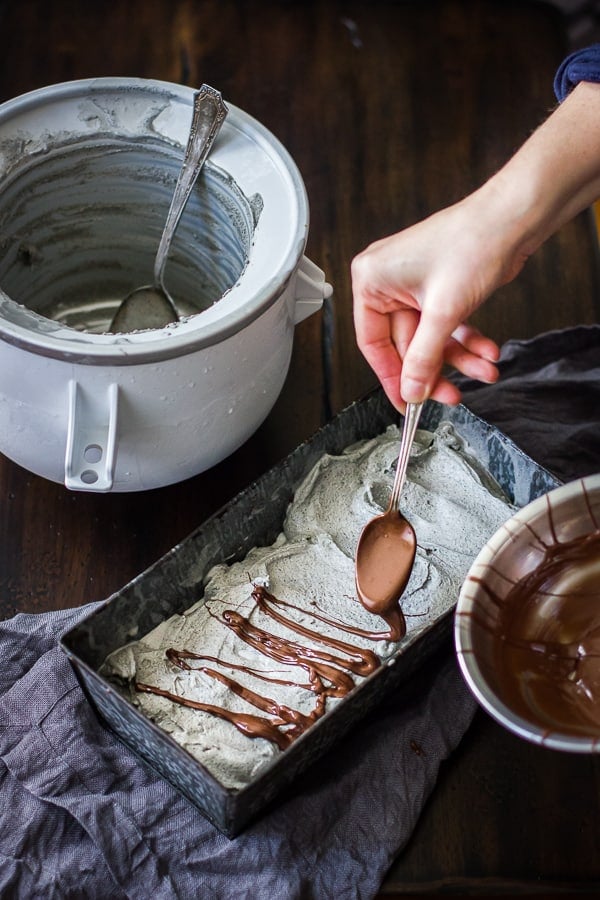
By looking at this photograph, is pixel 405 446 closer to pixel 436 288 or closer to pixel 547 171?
pixel 436 288

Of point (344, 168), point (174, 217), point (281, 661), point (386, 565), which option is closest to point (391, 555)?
point (386, 565)

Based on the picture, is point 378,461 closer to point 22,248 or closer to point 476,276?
point 476,276

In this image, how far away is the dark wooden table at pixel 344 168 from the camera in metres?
0.84

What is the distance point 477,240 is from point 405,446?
16cm

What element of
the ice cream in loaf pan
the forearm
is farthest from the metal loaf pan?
the forearm

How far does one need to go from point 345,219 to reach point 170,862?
647mm

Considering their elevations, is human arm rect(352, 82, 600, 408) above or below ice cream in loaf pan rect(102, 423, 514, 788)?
above

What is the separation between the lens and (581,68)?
84 cm

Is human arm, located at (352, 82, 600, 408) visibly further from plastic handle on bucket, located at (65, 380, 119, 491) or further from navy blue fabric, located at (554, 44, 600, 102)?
plastic handle on bucket, located at (65, 380, 119, 491)

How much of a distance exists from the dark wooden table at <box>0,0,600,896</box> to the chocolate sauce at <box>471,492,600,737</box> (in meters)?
0.12

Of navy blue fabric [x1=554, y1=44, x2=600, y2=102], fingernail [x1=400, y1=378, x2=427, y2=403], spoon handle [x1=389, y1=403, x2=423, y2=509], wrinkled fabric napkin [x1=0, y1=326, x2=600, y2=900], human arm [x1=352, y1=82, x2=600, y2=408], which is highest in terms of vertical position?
navy blue fabric [x1=554, y1=44, x2=600, y2=102]

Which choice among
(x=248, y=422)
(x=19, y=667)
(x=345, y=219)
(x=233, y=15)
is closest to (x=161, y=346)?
(x=248, y=422)

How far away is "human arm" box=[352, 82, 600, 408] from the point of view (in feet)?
2.60

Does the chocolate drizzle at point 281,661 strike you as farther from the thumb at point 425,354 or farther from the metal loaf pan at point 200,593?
the thumb at point 425,354
